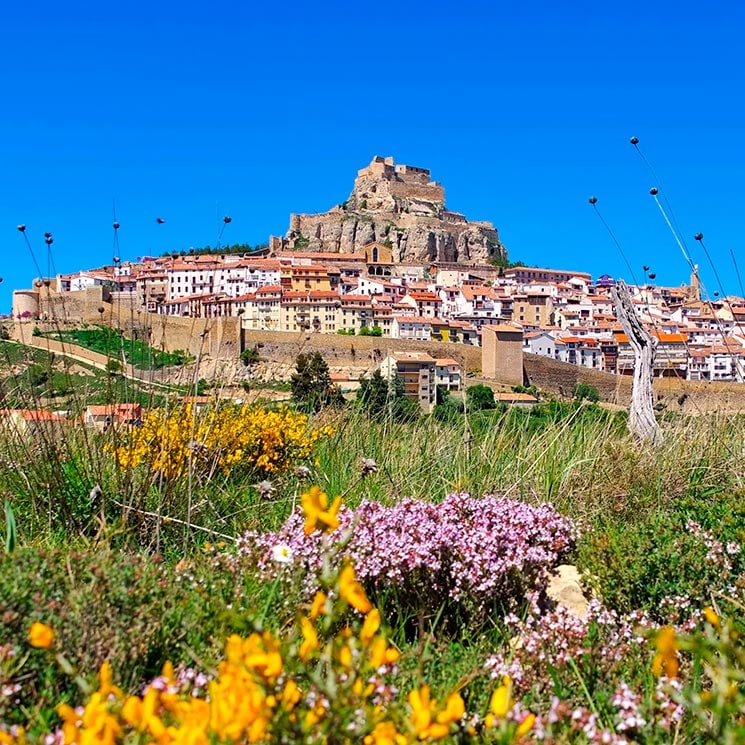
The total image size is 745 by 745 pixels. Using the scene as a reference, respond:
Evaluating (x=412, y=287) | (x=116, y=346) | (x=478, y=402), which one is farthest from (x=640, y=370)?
(x=412, y=287)

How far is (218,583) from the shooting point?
206 cm

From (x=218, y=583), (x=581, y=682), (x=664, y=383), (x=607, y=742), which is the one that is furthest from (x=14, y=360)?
(x=664, y=383)

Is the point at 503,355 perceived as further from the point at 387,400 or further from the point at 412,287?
the point at 387,400

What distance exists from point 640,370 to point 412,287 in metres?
67.4

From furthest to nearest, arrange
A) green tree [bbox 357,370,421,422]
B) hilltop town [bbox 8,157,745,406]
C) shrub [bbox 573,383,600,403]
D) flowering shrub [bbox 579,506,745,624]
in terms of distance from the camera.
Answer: hilltop town [bbox 8,157,745,406]
shrub [bbox 573,383,600,403]
green tree [bbox 357,370,421,422]
flowering shrub [bbox 579,506,745,624]

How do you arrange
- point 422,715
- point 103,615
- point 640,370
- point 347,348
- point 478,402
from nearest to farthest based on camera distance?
1. point 422,715
2. point 103,615
3. point 640,370
4. point 478,402
5. point 347,348

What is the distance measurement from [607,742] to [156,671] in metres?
0.99

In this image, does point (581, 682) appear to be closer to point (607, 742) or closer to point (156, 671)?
point (607, 742)

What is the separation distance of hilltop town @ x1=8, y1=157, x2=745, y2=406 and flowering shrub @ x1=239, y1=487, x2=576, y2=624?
3273cm

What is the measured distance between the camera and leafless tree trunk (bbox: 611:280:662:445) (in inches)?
176

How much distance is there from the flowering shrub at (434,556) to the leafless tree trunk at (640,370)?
1.84m

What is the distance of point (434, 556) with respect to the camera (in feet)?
8.11

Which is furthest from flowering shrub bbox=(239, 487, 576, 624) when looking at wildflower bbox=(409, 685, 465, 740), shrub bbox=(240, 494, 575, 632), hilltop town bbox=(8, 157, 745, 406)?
hilltop town bbox=(8, 157, 745, 406)

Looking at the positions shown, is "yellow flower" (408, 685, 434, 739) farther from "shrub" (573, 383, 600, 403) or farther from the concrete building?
the concrete building
